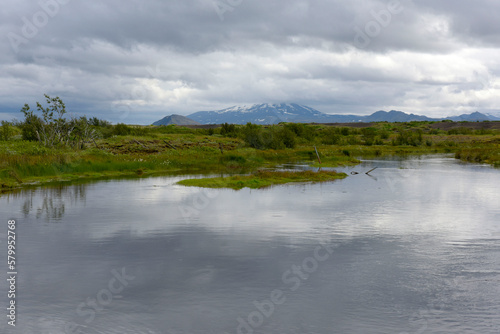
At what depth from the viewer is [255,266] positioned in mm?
13516

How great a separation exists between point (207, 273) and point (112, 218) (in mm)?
9196

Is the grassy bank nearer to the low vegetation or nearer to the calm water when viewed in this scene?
the low vegetation

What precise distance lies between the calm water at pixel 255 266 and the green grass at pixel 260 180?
20.5ft

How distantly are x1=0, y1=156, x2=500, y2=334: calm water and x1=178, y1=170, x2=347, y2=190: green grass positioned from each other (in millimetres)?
6238

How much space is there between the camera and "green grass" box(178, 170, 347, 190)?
104ft

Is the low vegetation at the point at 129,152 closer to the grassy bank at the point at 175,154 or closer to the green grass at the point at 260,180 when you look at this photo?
the grassy bank at the point at 175,154

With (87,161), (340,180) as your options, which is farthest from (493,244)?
(87,161)

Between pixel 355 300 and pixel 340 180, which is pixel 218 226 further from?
pixel 340 180

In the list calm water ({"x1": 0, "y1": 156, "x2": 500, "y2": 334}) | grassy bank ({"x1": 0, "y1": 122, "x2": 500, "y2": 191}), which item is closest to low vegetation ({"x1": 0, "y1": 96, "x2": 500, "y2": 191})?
grassy bank ({"x1": 0, "y1": 122, "x2": 500, "y2": 191})

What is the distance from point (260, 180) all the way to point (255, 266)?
19.7 metres

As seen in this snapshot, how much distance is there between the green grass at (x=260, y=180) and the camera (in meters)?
31.7

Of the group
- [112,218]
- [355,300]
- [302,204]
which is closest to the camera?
[355,300]

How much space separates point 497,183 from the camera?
34312mm

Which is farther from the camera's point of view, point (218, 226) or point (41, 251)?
point (218, 226)
